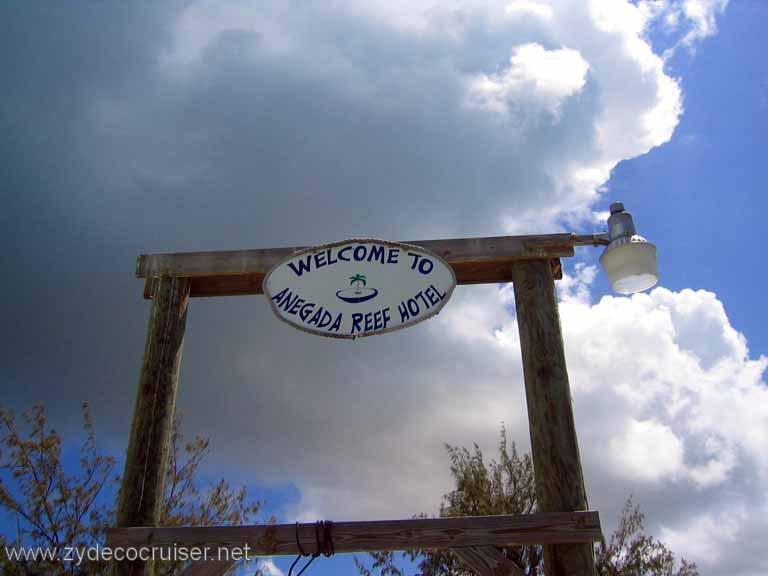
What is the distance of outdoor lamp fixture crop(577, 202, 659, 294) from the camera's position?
160 inches

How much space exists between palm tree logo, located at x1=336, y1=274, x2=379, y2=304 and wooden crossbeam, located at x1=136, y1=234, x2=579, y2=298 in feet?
2.24

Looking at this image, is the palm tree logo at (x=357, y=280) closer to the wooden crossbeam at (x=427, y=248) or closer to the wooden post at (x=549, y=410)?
the wooden crossbeam at (x=427, y=248)

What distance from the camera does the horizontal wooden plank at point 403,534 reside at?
3.55m

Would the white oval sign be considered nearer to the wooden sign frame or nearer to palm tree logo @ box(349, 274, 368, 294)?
palm tree logo @ box(349, 274, 368, 294)

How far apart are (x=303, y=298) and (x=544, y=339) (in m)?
1.55

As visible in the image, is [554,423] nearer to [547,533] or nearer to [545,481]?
[545,481]

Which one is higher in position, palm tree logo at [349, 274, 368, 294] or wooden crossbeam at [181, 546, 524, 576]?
palm tree logo at [349, 274, 368, 294]

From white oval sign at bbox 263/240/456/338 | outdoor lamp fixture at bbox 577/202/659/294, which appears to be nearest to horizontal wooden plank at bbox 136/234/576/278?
outdoor lamp fixture at bbox 577/202/659/294

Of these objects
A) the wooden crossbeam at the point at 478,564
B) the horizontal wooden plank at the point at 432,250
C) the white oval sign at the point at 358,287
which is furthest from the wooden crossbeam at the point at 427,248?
the wooden crossbeam at the point at 478,564

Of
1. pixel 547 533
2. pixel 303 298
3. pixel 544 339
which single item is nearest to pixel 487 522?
pixel 547 533

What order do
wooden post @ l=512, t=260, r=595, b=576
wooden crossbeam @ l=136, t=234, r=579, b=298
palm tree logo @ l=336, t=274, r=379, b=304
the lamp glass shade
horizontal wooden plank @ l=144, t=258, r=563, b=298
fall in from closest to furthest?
wooden post @ l=512, t=260, r=595, b=576 < palm tree logo @ l=336, t=274, r=379, b=304 < the lamp glass shade < wooden crossbeam @ l=136, t=234, r=579, b=298 < horizontal wooden plank @ l=144, t=258, r=563, b=298

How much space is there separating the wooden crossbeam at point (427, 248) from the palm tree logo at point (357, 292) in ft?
2.24

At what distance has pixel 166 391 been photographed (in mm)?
4176

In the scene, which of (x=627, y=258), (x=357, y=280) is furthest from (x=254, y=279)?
(x=627, y=258)
